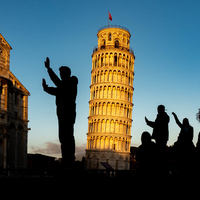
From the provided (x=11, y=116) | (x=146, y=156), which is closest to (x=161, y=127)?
(x=146, y=156)

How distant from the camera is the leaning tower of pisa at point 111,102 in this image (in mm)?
81812

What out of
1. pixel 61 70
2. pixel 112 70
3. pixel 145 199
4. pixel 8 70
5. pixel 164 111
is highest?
pixel 112 70

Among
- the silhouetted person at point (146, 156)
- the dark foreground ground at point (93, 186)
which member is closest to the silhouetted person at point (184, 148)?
the dark foreground ground at point (93, 186)

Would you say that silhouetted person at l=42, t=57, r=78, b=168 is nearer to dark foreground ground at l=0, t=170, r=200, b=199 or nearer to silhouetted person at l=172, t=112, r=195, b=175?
dark foreground ground at l=0, t=170, r=200, b=199

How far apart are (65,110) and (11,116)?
140 ft

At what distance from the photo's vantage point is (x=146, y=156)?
32.6ft

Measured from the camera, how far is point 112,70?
84750 mm

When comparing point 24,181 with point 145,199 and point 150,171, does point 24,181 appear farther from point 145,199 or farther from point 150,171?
point 150,171

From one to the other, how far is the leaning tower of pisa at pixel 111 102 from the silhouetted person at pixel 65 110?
7327 centimetres

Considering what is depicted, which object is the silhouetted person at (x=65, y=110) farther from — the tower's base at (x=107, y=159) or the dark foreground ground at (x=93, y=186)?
the tower's base at (x=107, y=159)

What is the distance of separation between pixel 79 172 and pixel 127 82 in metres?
78.3

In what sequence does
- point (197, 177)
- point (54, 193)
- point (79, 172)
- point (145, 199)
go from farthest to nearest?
point (197, 177) < point (145, 199) < point (79, 172) < point (54, 193)

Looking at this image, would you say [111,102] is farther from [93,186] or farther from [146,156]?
[93,186]


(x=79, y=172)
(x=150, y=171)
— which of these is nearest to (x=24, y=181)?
(x=79, y=172)
